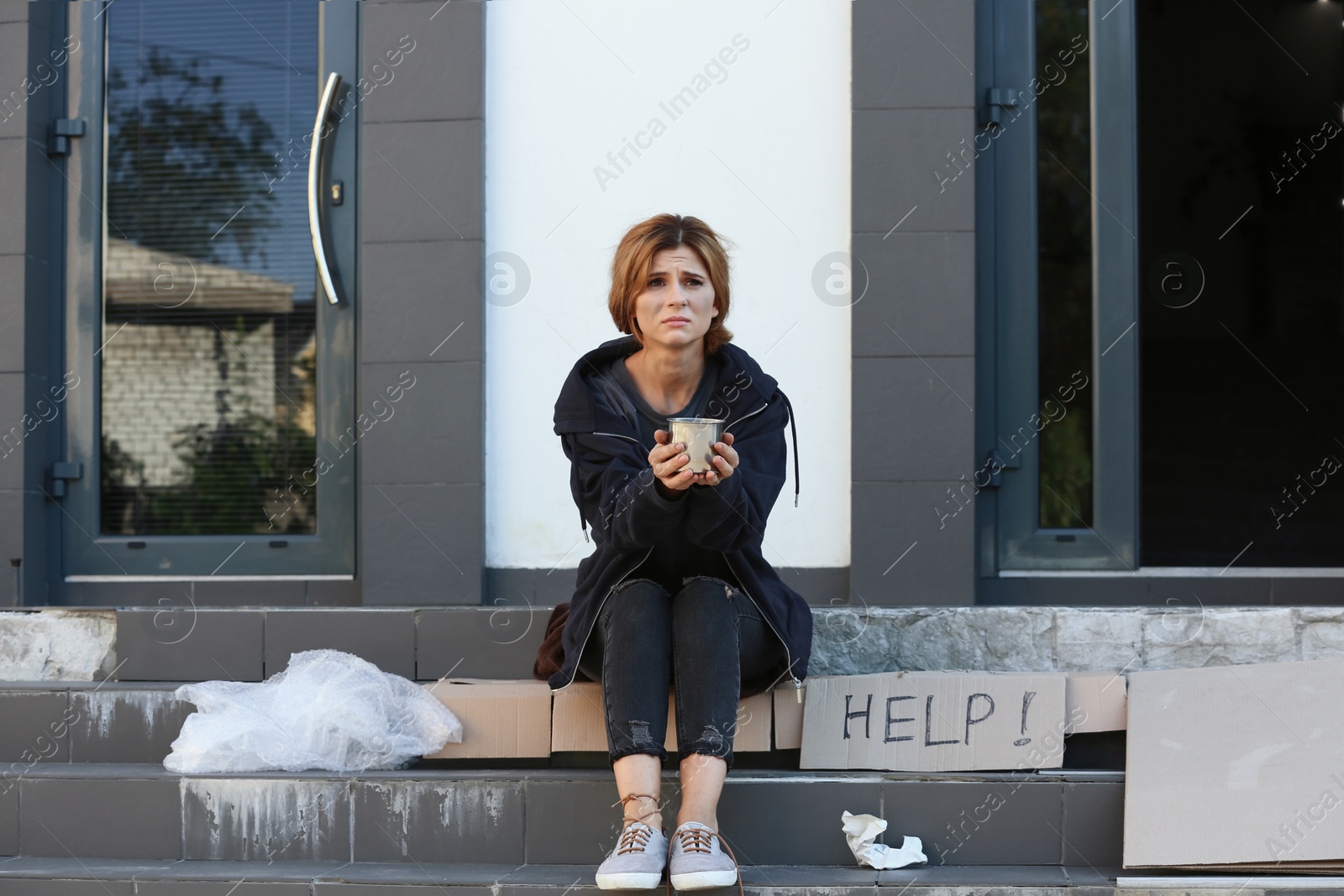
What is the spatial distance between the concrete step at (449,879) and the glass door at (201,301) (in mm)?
1376

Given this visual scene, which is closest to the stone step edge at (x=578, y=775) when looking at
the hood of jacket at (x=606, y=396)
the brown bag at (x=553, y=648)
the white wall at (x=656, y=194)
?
the brown bag at (x=553, y=648)

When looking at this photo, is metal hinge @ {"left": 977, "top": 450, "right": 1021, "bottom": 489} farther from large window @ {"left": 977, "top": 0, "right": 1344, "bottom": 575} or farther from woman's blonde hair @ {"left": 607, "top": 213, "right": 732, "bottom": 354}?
woman's blonde hair @ {"left": 607, "top": 213, "right": 732, "bottom": 354}

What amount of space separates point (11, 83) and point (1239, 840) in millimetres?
4119

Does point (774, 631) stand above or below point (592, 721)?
above

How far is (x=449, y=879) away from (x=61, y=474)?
2.21 m

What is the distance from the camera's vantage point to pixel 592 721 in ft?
8.81

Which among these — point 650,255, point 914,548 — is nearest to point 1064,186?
point 914,548

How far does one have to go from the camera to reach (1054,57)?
144 inches

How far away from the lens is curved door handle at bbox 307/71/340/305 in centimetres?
364

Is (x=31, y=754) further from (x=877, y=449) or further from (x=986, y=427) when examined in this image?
(x=986, y=427)

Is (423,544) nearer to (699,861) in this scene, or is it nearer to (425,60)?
(425,60)

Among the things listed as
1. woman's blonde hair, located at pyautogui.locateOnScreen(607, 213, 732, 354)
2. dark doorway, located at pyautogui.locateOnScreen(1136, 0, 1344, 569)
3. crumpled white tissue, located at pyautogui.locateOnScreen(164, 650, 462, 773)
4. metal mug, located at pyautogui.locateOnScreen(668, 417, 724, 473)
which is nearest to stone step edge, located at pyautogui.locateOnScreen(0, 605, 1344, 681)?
crumpled white tissue, located at pyautogui.locateOnScreen(164, 650, 462, 773)

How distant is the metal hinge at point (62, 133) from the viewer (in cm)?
383

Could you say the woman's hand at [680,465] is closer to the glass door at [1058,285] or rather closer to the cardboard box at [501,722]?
the cardboard box at [501,722]
